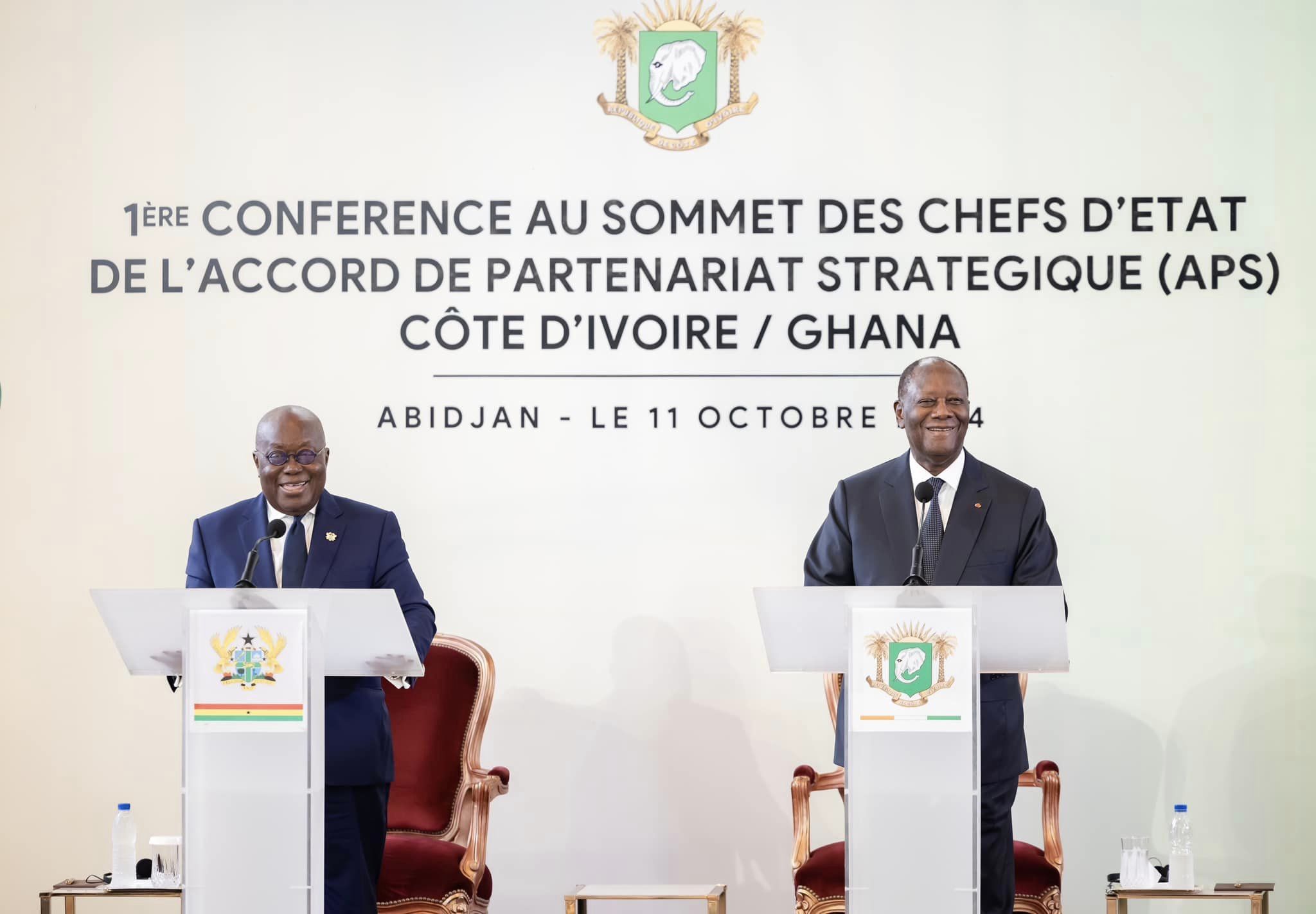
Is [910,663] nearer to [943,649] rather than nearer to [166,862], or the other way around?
[943,649]

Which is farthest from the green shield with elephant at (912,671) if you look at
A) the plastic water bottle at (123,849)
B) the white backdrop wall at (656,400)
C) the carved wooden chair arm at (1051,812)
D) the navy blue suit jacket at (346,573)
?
the plastic water bottle at (123,849)

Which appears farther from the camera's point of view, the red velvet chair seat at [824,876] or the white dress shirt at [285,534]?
the red velvet chair seat at [824,876]

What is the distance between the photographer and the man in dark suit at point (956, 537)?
4.18 metres

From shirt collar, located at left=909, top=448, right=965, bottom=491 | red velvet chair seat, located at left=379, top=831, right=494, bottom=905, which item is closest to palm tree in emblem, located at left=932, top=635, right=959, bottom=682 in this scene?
shirt collar, located at left=909, top=448, right=965, bottom=491

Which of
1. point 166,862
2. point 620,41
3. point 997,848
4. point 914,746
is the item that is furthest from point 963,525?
point 166,862

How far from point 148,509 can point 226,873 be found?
8.99 feet

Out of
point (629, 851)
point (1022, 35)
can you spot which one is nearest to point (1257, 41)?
point (1022, 35)

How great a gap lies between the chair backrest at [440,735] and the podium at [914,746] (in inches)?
84.6

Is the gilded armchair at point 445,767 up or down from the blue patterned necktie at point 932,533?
down

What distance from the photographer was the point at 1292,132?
5.73m

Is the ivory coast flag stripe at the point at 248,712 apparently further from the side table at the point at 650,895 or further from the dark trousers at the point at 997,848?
the dark trousers at the point at 997,848

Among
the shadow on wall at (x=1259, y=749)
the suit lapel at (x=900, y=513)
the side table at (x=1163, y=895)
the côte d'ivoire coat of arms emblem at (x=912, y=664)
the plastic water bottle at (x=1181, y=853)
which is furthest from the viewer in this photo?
the shadow on wall at (x=1259, y=749)

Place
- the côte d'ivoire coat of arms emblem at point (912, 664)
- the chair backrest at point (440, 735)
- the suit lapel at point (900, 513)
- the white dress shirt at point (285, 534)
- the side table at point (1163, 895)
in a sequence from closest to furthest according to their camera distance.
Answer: the côte d'ivoire coat of arms emblem at point (912, 664)
the white dress shirt at point (285, 534)
the suit lapel at point (900, 513)
the side table at point (1163, 895)
the chair backrest at point (440, 735)

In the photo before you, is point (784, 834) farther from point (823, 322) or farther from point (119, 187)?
point (119, 187)
